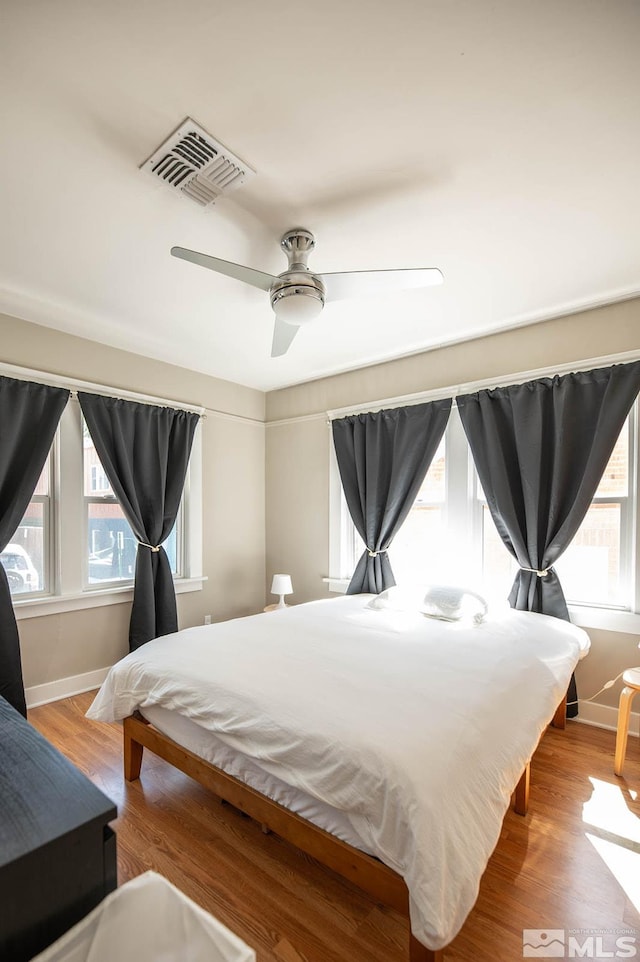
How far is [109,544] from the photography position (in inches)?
137

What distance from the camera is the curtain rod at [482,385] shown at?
110 inches

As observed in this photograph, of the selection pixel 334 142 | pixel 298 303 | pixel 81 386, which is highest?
pixel 334 142

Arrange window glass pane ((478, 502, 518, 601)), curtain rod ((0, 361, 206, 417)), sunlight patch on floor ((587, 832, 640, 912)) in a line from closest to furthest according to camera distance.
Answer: sunlight patch on floor ((587, 832, 640, 912)) < curtain rod ((0, 361, 206, 417)) < window glass pane ((478, 502, 518, 601))

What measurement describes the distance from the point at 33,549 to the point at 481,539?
319 centimetres

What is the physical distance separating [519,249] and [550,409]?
3.50ft

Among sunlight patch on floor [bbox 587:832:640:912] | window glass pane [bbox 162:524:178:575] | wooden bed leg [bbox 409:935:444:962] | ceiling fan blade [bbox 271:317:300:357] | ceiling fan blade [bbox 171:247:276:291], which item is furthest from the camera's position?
window glass pane [bbox 162:524:178:575]

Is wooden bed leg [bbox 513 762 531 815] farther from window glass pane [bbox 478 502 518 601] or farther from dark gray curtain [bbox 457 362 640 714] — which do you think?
window glass pane [bbox 478 502 518 601]

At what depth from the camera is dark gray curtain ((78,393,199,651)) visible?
3.35 metres

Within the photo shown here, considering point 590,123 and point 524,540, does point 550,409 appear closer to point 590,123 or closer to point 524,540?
point 524,540

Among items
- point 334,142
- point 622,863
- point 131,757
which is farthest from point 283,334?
point 622,863

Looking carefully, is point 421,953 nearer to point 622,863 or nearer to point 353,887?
point 353,887

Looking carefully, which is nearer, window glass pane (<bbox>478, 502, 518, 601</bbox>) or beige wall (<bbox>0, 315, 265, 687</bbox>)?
beige wall (<bbox>0, 315, 265, 687</bbox>)

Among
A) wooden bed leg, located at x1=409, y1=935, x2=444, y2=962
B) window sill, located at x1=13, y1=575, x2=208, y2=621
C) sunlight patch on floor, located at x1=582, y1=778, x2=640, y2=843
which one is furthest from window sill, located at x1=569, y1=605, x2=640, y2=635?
window sill, located at x1=13, y1=575, x2=208, y2=621

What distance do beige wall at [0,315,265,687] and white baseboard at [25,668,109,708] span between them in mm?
41
